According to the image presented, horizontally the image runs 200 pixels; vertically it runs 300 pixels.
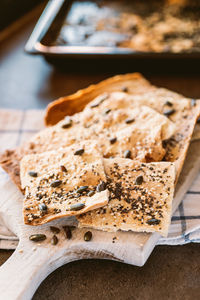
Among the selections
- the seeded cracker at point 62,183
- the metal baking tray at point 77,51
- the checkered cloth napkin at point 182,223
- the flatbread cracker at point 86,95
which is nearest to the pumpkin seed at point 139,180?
the seeded cracker at point 62,183

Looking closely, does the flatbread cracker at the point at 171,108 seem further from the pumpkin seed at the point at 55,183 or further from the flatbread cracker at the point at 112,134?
the pumpkin seed at the point at 55,183

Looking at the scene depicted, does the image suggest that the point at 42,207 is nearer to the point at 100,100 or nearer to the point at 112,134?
the point at 112,134

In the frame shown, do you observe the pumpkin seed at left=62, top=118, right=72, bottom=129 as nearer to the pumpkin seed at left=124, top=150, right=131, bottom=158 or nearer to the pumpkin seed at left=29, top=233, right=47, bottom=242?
the pumpkin seed at left=124, top=150, right=131, bottom=158

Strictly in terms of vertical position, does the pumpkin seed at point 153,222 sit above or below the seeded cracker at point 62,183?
below

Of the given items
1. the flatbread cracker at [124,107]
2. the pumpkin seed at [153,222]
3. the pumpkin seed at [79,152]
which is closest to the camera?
the pumpkin seed at [153,222]

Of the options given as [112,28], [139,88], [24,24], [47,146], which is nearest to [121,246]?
[47,146]

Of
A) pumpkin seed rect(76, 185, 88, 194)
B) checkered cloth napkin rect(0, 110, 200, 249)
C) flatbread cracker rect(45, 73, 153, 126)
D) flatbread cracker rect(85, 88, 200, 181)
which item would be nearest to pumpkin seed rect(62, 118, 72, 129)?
flatbread cracker rect(85, 88, 200, 181)
